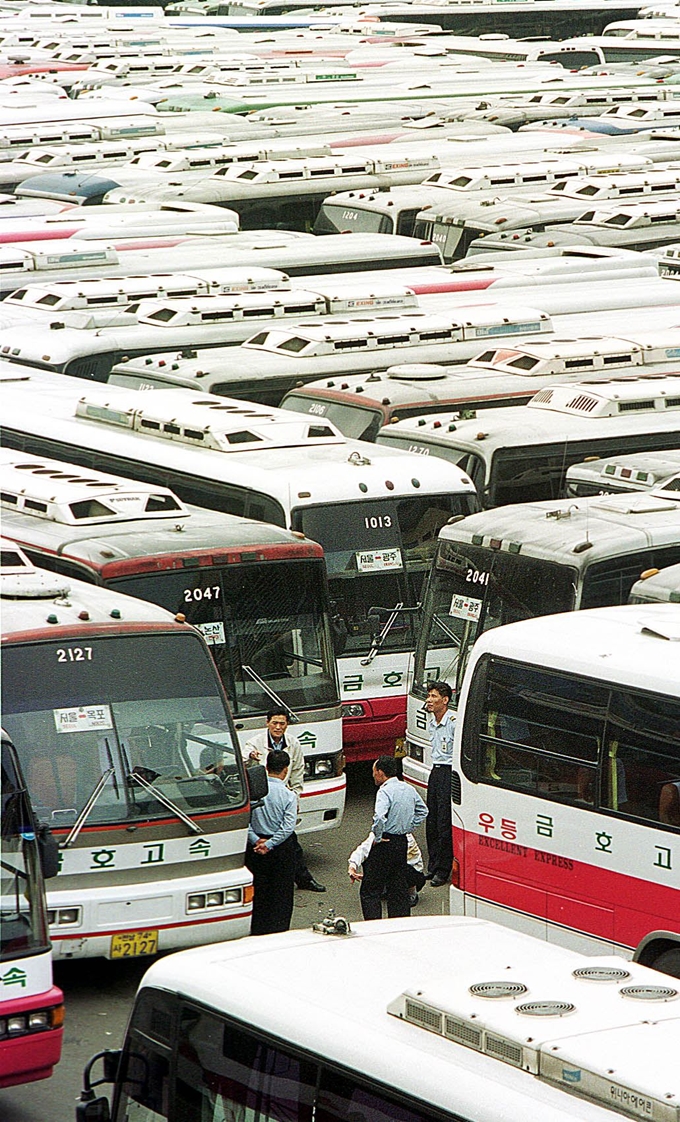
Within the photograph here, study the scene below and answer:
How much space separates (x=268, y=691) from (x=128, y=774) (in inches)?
87.1

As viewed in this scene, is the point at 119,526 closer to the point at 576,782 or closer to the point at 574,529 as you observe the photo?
the point at 574,529

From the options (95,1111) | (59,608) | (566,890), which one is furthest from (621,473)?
(95,1111)

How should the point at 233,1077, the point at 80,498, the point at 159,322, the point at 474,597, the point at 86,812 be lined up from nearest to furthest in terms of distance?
the point at 233,1077, the point at 86,812, the point at 474,597, the point at 80,498, the point at 159,322

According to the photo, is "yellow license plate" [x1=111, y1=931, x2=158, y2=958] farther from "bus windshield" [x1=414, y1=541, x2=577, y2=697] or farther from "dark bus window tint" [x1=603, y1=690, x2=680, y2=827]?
"bus windshield" [x1=414, y1=541, x2=577, y2=697]

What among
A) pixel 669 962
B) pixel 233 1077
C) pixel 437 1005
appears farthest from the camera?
pixel 669 962

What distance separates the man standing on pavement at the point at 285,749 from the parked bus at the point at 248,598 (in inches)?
3.5

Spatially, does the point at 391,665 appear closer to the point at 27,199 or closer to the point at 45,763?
the point at 45,763

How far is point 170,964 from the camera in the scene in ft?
21.2

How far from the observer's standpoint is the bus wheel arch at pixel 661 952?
9078mm

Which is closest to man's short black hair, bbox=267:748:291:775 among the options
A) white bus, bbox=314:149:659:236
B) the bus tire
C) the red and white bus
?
the red and white bus

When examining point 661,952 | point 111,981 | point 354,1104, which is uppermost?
point 354,1104

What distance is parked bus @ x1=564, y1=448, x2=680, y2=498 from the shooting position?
581 inches

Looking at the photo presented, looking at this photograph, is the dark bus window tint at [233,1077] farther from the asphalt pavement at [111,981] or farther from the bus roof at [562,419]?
the bus roof at [562,419]

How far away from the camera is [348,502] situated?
1385 centimetres
